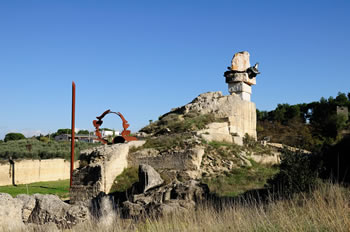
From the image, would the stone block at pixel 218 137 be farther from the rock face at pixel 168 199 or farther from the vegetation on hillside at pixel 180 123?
the rock face at pixel 168 199

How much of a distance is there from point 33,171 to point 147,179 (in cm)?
1149

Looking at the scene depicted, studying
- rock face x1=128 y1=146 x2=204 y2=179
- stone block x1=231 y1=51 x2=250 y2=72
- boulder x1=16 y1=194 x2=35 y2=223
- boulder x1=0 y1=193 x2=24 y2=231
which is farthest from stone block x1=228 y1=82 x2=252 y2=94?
boulder x1=0 y1=193 x2=24 y2=231

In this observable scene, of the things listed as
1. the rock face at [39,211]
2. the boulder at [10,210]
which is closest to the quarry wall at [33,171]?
the rock face at [39,211]

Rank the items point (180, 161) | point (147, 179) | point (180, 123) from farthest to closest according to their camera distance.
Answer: point (180, 123) < point (180, 161) < point (147, 179)

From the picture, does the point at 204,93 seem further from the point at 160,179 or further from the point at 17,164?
the point at 17,164

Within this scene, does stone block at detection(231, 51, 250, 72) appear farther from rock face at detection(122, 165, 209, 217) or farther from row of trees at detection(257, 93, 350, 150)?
rock face at detection(122, 165, 209, 217)

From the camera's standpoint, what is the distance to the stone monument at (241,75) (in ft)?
64.7

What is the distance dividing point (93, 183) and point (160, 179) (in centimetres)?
259

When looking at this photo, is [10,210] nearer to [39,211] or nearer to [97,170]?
[39,211]

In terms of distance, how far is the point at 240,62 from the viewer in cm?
2003

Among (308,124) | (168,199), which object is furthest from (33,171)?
(308,124)

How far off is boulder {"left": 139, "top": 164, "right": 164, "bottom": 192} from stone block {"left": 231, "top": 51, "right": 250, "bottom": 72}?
9.38 meters

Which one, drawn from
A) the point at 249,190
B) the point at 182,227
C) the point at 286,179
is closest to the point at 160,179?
the point at 249,190

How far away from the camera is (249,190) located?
38.5 ft
